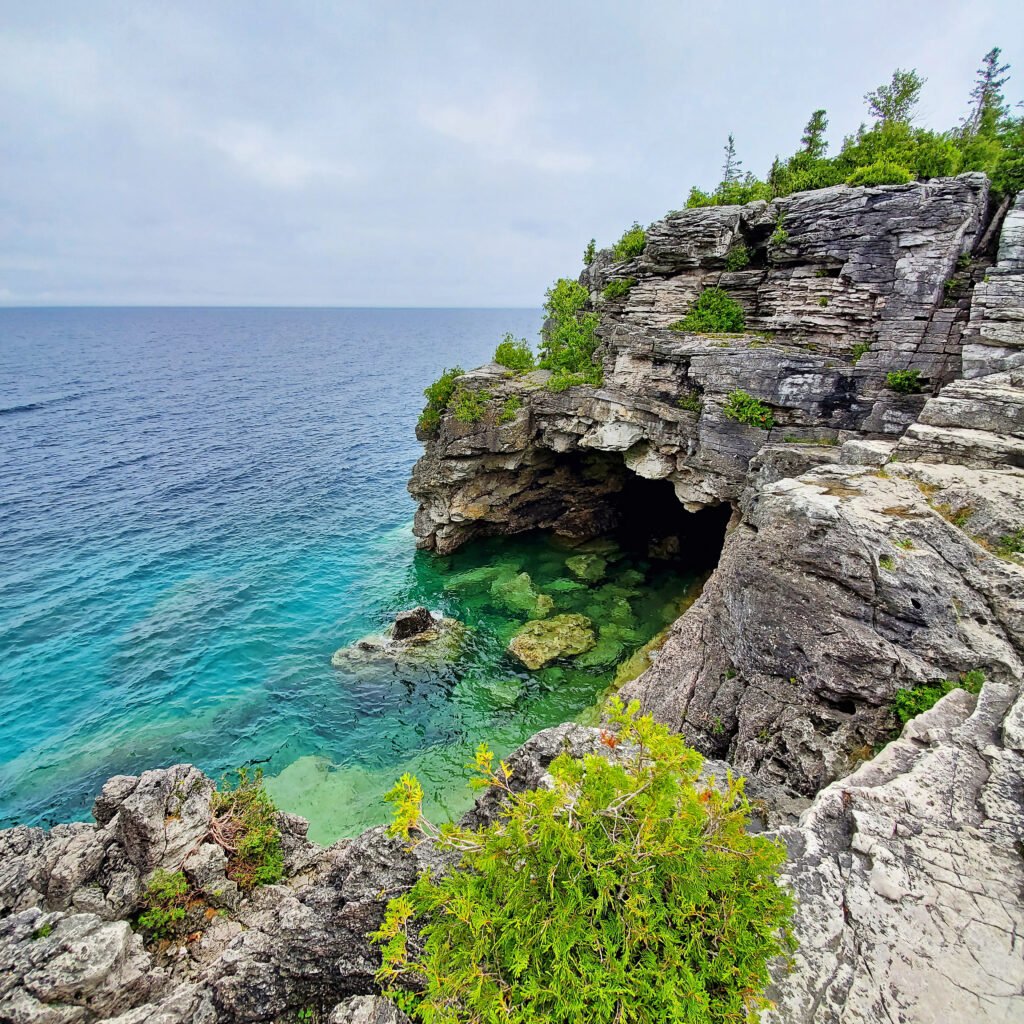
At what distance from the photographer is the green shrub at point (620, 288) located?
2777 centimetres

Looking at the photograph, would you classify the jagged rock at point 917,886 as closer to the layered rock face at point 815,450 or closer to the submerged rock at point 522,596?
the layered rock face at point 815,450

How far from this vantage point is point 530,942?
5.50 m

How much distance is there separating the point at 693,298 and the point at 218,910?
2826 centimetres

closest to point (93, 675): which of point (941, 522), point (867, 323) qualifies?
point (941, 522)

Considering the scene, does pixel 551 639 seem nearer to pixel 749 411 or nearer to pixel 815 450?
pixel 749 411

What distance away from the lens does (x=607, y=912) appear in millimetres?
5898

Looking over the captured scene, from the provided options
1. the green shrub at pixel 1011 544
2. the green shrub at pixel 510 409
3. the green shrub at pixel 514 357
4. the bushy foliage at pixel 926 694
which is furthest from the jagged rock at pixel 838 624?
the green shrub at pixel 514 357

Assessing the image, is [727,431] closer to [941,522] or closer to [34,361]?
[941,522]

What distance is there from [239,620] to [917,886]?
28.3 metres

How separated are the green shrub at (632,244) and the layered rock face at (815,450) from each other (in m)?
0.81

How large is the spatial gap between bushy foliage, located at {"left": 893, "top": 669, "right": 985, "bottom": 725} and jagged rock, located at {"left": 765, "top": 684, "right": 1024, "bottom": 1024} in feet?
4.26

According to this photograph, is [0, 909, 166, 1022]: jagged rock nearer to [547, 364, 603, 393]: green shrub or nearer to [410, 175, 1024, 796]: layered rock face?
[410, 175, 1024, 796]: layered rock face

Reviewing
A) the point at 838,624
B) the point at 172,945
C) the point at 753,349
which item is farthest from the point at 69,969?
the point at 753,349

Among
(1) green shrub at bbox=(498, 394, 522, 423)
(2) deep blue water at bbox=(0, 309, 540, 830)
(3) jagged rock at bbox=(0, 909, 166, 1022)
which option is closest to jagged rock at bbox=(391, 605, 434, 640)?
(2) deep blue water at bbox=(0, 309, 540, 830)
